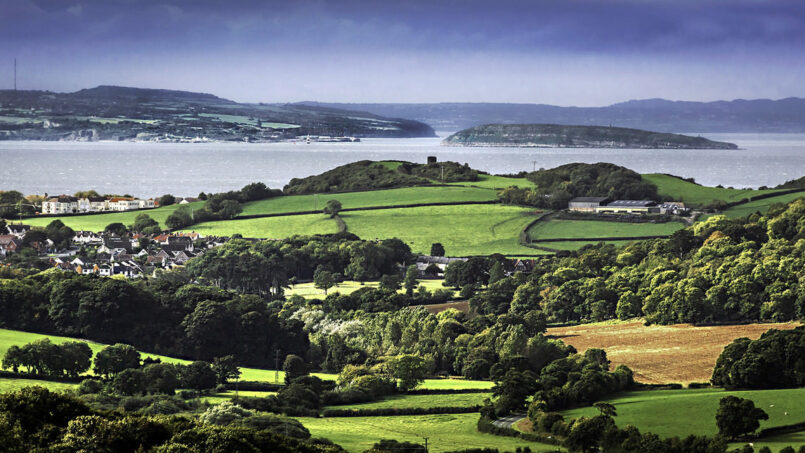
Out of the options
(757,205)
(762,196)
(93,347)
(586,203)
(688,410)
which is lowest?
(93,347)

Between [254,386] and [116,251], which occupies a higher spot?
[254,386]

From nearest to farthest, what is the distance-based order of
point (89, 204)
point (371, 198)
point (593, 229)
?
1. point (593, 229)
2. point (89, 204)
3. point (371, 198)

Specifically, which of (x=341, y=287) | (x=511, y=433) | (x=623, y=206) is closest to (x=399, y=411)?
(x=511, y=433)

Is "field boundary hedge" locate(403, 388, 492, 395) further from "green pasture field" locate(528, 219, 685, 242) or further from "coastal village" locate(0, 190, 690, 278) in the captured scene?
"green pasture field" locate(528, 219, 685, 242)

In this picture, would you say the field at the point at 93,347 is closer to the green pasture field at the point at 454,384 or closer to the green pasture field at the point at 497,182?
the green pasture field at the point at 454,384

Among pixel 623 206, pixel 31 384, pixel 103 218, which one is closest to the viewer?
pixel 31 384

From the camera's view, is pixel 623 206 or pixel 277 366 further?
pixel 623 206

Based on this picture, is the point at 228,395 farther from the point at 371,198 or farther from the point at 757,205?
the point at 371,198

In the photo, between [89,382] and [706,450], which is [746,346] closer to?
[706,450]
